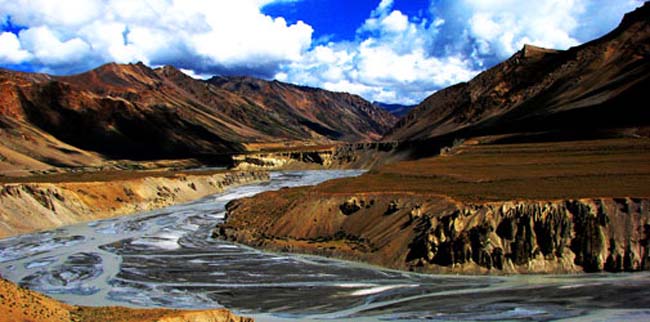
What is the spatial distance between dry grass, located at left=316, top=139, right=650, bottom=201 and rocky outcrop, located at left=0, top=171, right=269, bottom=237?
119 feet

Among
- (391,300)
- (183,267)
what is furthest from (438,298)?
(183,267)

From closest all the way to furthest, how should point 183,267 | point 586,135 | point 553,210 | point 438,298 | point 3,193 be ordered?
point 438,298, point 553,210, point 183,267, point 3,193, point 586,135

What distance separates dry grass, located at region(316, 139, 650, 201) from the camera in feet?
197

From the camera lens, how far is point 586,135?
113000 millimetres

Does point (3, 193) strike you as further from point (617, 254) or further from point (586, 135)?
point (586, 135)

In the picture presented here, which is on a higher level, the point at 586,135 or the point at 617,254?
Answer: the point at 586,135

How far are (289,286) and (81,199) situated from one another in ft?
193

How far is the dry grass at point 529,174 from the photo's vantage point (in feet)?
197

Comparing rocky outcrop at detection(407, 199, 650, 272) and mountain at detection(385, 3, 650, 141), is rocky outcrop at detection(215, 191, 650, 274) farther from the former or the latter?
mountain at detection(385, 3, 650, 141)

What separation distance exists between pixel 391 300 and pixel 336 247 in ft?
56.8

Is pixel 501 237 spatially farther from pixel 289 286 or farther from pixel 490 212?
pixel 289 286

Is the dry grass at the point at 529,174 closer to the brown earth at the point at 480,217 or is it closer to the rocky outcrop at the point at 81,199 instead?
the brown earth at the point at 480,217

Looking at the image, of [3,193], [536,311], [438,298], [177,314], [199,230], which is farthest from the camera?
[3,193]

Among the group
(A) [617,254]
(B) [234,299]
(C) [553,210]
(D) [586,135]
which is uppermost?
(D) [586,135]
